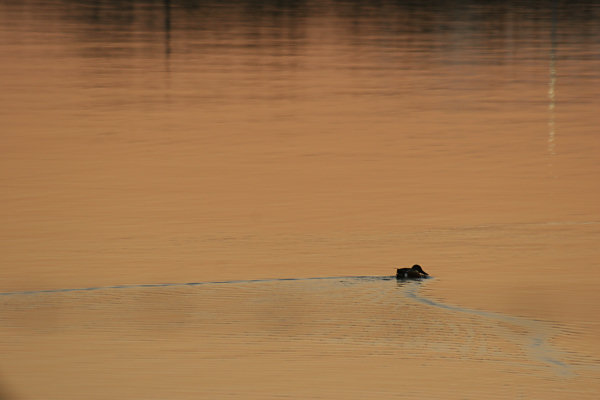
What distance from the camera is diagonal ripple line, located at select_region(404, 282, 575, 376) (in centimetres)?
1200

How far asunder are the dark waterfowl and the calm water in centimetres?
18

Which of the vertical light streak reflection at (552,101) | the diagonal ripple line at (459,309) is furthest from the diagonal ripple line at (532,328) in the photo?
the vertical light streak reflection at (552,101)

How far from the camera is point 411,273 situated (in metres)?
14.7

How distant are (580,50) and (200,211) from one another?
27.2m

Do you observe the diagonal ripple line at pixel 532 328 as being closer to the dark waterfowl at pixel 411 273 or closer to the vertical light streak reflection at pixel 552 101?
the dark waterfowl at pixel 411 273

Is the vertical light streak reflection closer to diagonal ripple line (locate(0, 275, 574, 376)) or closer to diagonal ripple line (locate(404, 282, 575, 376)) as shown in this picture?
diagonal ripple line (locate(0, 275, 574, 376))

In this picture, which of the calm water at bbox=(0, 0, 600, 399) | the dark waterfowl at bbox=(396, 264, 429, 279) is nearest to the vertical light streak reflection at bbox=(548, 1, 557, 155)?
the calm water at bbox=(0, 0, 600, 399)

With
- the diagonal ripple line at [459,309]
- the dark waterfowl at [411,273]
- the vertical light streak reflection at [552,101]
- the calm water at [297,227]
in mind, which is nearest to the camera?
the calm water at [297,227]

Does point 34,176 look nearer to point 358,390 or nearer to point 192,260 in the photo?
point 192,260

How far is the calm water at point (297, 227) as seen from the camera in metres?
11.9

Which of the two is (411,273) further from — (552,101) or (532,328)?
(552,101)

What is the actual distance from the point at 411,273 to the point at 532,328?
1867 mm

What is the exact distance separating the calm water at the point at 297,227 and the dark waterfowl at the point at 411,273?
181 mm

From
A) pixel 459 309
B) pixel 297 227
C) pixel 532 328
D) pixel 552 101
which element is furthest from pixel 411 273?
pixel 552 101
